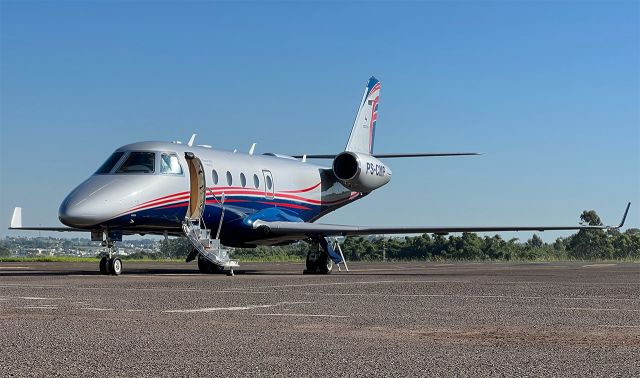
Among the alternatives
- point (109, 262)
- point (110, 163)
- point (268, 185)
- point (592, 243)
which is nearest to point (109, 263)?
point (109, 262)

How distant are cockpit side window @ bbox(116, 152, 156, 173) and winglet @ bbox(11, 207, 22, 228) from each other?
661 cm

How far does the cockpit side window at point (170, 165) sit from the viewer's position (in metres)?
24.1

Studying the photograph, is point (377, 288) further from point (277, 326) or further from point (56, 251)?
point (56, 251)

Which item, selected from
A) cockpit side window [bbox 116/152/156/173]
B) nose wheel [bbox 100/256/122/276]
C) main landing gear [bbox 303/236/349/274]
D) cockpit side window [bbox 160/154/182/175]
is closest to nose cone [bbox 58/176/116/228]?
nose wheel [bbox 100/256/122/276]

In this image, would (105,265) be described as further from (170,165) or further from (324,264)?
(324,264)

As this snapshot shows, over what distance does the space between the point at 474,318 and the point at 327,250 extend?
16.5 metres

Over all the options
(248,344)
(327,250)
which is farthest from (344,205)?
(248,344)

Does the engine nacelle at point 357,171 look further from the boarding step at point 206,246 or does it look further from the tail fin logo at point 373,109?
the boarding step at point 206,246

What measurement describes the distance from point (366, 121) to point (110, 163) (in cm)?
1412

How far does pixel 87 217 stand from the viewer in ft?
70.3

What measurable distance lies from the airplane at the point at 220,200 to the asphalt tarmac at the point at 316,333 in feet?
23.8

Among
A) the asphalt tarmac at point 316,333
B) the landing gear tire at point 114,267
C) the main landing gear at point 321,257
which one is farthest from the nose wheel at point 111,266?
the asphalt tarmac at point 316,333

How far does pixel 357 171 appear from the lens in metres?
30.5

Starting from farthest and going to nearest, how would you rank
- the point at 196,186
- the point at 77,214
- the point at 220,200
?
the point at 220,200, the point at 196,186, the point at 77,214
